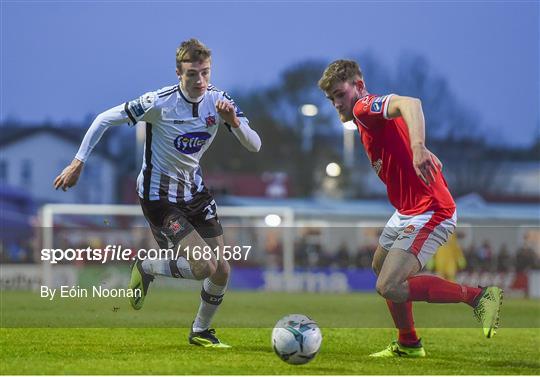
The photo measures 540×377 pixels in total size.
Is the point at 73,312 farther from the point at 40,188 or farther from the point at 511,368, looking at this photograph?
the point at 40,188

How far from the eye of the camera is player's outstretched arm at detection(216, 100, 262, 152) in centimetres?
852

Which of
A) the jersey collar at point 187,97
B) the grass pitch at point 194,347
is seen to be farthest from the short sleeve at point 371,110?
the grass pitch at point 194,347

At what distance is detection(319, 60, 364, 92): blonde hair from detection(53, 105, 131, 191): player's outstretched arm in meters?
1.74

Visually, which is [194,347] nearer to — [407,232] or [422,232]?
[407,232]

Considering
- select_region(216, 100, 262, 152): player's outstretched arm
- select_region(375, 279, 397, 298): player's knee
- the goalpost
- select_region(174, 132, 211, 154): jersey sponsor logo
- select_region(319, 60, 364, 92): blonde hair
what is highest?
select_region(319, 60, 364, 92): blonde hair

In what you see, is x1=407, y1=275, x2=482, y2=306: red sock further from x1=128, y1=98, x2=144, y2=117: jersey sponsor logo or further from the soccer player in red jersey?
x1=128, y1=98, x2=144, y2=117: jersey sponsor logo

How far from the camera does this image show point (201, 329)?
952 centimetres

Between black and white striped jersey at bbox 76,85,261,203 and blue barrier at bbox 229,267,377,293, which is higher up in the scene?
black and white striped jersey at bbox 76,85,261,203

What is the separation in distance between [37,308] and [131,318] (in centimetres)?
100

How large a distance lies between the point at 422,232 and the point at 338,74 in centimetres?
145

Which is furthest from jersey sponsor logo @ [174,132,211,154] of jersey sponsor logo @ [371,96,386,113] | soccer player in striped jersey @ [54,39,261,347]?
jersey sponsor logo @ [371,96,386,113]

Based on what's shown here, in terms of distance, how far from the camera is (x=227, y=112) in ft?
28.1

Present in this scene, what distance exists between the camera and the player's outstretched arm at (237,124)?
852 cm

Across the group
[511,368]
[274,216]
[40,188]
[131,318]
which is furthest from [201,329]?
[40,188]
